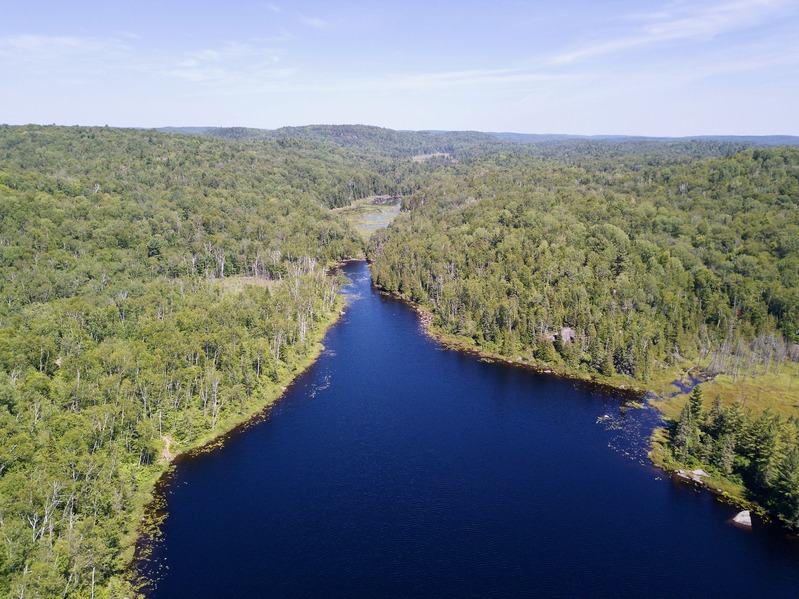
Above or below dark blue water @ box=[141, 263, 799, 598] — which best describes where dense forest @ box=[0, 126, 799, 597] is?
above

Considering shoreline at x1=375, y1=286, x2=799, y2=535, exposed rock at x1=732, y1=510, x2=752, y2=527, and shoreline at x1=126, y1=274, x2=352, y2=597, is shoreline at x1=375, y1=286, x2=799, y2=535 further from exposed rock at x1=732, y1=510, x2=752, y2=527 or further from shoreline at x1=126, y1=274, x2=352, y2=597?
shoreline at x1=126, y1=274, x2=352, y2=597

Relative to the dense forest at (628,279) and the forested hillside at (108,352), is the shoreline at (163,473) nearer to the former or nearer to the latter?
the forested hillside at (108,352)

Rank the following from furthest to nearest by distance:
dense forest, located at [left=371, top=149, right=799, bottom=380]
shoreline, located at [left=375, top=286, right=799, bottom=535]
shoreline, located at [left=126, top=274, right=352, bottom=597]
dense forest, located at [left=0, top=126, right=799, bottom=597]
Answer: dense forest, located at [left=371, top=149, right=799, bottom=380], shoreline, located at [left=375, top=286, right=799, bottom=535], dense forest, located at [left=0, top=126, right=799, bottom=597], shoreline, located at [left=126, top=274, right=352, bottom=597]

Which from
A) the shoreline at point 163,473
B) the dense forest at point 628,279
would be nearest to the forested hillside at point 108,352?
the shoreline at point 163,473

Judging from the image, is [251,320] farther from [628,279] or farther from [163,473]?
[628,279]

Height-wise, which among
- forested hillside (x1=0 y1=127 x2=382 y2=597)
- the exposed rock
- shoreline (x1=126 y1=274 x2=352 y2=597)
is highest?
forested hillside (x1=0 y1=127 x2=382 y2=597)

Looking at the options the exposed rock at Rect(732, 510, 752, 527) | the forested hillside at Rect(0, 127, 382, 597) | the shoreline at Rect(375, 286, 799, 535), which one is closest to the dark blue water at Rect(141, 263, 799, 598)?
the exposed rock at Rect(732, 510, 752, 527)

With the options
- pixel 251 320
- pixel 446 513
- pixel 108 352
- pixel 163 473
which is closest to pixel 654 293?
pixel 446 513
